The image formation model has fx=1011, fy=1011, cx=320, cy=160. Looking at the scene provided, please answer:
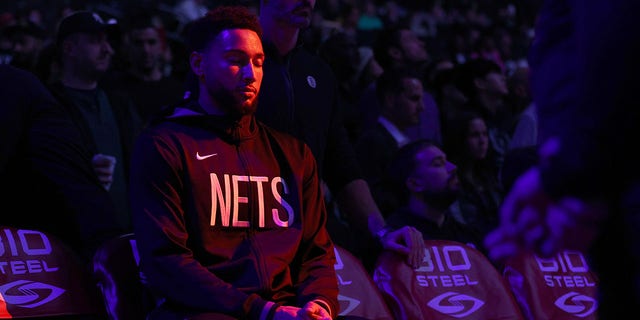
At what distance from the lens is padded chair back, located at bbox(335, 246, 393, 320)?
4477 mm

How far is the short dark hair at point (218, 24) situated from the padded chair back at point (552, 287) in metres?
1.92

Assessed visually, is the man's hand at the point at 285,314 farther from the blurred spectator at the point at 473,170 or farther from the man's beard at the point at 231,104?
the blurred spectator at the point at 473,170

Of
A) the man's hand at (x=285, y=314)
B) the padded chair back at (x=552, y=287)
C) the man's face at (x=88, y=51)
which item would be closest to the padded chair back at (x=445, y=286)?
the padded chair back at (x=552, y=287)

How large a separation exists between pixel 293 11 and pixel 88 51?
196 centimetres

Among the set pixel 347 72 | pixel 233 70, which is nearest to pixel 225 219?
pixel 233 70

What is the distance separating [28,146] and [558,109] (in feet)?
8.50

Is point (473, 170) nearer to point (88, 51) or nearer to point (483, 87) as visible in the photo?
point (483, 87)

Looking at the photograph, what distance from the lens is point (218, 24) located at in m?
3.95

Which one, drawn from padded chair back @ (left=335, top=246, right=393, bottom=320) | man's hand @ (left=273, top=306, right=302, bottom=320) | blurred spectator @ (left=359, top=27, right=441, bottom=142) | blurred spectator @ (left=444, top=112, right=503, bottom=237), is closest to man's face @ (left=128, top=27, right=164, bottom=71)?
blurred spectator @ (left=359, top=27, right=441, bottom=142)

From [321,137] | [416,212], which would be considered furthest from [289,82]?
[416,212]

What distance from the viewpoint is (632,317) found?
1.92m

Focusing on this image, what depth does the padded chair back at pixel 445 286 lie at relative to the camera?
4.64 metres

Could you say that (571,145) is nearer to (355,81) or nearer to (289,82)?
(289,82)

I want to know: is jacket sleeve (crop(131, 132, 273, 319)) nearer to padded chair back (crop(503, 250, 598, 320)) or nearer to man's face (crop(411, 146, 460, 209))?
padded chair back (crop(503, 250, 598, 320))
